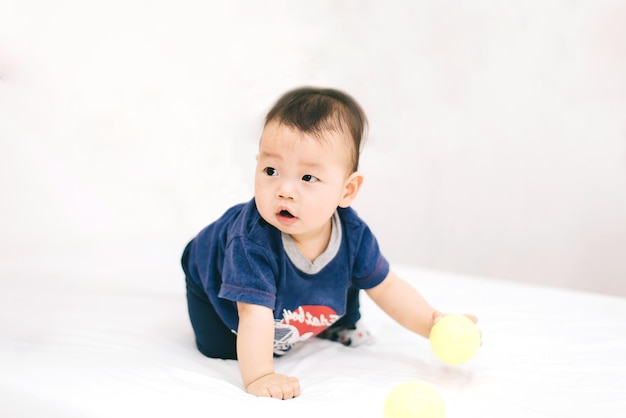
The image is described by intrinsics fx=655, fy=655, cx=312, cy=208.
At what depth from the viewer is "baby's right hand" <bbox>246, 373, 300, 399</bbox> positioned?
0.92 m

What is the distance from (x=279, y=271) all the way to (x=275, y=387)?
0.62 ft

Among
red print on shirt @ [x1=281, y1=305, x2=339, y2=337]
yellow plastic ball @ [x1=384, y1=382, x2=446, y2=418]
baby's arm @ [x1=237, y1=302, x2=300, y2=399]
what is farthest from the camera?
red print on shirt @ [x1=281, y1=305, x2=339, y2=337]

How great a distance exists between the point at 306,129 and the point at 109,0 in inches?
37.8

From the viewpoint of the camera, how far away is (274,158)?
0.98 m

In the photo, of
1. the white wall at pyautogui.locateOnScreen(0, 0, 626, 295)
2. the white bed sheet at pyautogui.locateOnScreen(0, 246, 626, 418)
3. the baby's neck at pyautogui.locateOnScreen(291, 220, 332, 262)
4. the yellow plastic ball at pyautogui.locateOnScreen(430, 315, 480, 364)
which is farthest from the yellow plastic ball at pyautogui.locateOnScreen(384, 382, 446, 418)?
the white wall at pyautogui.locateOnScreen(0, 0, 626, 295)

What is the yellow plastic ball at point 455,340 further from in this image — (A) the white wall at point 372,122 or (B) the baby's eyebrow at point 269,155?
(A) the white wall at point 372,122

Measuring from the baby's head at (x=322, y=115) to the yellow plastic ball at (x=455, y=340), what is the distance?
291 millimetres

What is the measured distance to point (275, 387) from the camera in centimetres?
92

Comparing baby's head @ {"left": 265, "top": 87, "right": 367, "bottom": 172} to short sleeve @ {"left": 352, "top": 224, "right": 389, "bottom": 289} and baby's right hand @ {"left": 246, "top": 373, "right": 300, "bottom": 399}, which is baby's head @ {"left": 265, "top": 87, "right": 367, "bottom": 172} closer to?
short sleeve @ {"left": 352, "top": 224, "right": 389, "bottom": 289}

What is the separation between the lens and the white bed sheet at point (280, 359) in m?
0.89

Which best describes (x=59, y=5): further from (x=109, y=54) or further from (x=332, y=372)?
(x=332, y=372)

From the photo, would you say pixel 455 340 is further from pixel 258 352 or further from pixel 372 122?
pixel 372 122

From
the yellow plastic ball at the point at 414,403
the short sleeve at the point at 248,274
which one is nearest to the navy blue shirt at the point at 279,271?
the short sleeve at the point at 248,274

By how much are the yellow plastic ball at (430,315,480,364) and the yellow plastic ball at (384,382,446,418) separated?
18 cm
